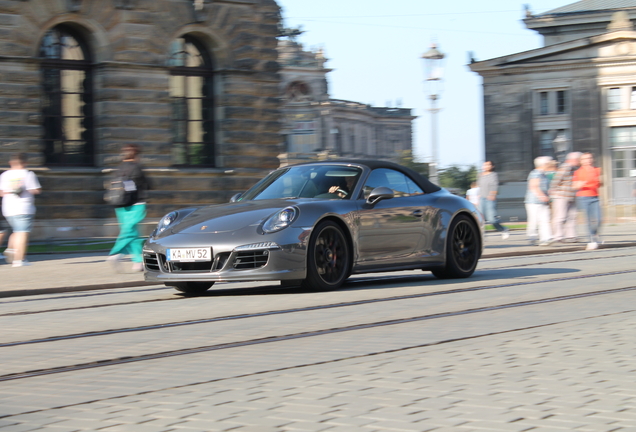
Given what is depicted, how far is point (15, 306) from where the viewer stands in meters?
9.88

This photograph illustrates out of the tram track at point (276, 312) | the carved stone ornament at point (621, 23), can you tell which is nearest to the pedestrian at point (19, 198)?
the tram track at point (276, 312)

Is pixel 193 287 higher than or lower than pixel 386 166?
lower

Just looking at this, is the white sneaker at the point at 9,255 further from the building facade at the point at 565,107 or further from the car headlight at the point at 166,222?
the building facade at the point at 565,107

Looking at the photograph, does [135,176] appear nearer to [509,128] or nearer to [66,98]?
[66,98]

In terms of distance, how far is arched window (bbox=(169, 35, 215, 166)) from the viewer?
82.2 feet

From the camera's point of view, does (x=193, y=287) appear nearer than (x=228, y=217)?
No

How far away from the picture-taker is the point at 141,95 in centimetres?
2409

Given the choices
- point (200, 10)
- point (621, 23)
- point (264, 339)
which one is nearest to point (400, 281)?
point (264, 339)

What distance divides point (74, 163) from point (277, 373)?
18.9m

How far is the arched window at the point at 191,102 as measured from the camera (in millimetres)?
25062

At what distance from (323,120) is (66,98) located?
92.5m

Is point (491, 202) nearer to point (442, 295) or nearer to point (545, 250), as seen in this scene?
point (545, 250)

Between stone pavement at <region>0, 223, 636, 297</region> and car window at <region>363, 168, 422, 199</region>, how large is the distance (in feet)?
10.5

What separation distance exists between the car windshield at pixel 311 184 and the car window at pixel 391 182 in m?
0.17
